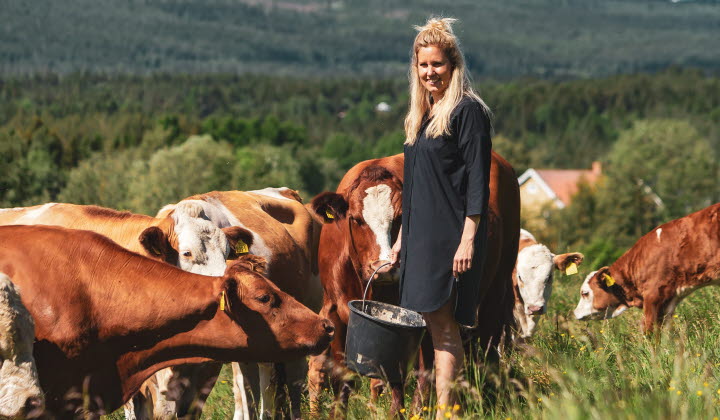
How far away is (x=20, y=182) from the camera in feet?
247

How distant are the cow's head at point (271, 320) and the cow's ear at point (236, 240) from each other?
161 centimetres

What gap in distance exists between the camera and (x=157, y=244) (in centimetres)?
706

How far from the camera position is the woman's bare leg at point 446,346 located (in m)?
5.67

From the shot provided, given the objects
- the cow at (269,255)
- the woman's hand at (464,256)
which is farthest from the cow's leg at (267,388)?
the woman's hand at (464,256)

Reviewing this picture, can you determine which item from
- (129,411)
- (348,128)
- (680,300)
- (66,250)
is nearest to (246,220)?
(129,411)

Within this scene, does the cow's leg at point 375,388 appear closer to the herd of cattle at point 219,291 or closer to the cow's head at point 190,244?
the herd of cattle at point 219,291

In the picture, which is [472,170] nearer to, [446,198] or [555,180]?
[446,198]

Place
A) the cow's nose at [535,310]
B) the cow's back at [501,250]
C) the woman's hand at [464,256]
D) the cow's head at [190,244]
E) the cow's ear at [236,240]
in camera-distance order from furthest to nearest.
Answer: the cow's nose at [535,310] → the cow's back at [501,250] → the cow's ear at [236,240] → the cow's head at [190,244] → the woman's hand at [464,256]

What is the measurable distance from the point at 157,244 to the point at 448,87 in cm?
273

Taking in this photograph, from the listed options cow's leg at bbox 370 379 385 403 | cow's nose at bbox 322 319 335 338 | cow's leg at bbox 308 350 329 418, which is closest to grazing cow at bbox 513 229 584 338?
cow's leg at bbox 308 350 329 418

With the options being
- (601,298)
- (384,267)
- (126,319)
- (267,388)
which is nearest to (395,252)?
(384,267)

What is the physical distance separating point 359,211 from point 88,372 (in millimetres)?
2725

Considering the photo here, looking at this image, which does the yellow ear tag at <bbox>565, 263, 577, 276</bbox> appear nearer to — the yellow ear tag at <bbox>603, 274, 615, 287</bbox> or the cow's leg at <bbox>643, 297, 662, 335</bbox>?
the yellow ear tag at <bbox>603, 274, 615, 287</bbox>

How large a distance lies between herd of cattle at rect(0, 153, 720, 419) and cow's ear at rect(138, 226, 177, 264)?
0.01 m
